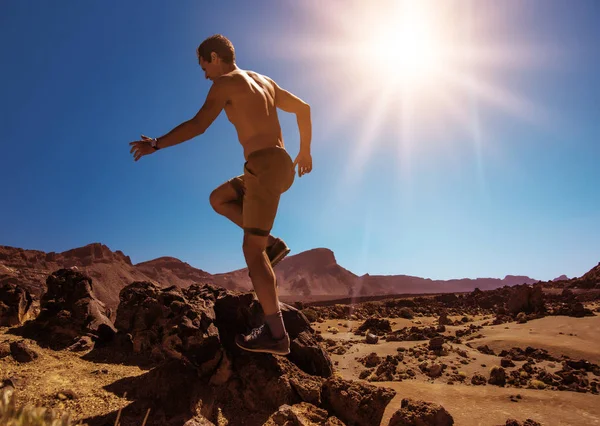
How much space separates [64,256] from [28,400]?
70.0 meters

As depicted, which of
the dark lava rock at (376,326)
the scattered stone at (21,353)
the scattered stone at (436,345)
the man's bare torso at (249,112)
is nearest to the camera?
the man's bare torso at (249,112)

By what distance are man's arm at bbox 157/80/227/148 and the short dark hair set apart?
43 cm

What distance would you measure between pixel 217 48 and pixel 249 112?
709mm

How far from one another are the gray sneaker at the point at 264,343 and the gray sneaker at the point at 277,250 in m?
0.97

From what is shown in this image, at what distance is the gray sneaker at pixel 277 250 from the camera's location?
13.4ft

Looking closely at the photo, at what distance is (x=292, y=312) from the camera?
5211 mm

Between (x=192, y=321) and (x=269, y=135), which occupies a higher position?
(x=269, y=135)

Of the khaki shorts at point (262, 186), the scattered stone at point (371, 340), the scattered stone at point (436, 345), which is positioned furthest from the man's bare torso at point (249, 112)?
the scattered stone at point (371, 340)

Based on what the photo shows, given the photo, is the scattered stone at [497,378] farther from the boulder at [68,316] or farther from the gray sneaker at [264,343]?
the boulder at [68,316]

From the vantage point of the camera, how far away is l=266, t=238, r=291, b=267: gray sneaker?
408cm

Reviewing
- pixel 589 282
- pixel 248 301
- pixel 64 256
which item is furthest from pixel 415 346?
pixel 64 256

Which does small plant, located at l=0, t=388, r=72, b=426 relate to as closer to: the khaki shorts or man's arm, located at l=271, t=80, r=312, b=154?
the khaki shorts

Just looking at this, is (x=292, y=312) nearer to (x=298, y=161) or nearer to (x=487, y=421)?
(x=298, y=161)

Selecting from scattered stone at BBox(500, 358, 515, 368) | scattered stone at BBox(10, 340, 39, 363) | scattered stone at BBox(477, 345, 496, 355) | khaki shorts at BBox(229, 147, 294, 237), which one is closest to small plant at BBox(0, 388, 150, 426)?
khaki shorts at BBox(229, 147, 294, 237)
